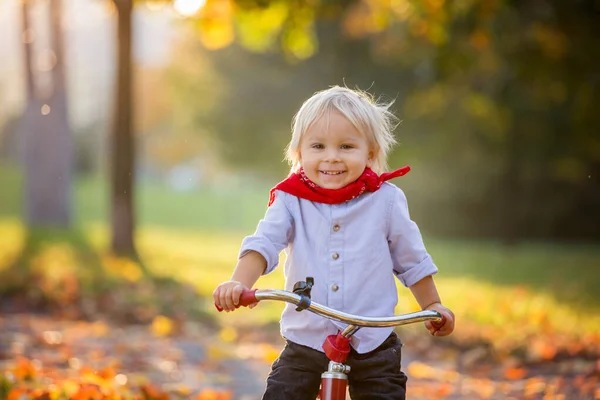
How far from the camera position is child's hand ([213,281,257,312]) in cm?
255

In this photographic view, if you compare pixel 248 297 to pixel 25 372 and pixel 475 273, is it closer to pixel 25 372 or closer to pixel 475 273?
pixel 25 372

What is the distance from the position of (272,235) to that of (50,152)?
13413mm

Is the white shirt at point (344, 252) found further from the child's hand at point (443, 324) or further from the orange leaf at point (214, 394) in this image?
the orange leaf at point (214, 394)

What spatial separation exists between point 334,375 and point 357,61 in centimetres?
2004

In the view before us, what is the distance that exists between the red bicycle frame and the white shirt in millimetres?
203

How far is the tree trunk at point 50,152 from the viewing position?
50.4ft

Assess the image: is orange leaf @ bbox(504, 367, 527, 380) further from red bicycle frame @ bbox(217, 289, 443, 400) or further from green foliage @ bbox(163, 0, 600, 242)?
green foliage @ bbox(163, 0, 600, 242)

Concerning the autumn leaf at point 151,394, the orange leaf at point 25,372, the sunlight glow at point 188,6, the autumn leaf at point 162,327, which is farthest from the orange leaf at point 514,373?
the sunlight glow at point 188,6

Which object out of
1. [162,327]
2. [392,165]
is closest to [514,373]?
[162,327]

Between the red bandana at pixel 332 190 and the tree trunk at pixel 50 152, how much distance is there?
512 inches

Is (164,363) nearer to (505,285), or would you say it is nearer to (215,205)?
(505,285)

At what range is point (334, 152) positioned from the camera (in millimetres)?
2924

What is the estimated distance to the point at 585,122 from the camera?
14.0m

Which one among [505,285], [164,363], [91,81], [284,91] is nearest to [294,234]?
[164,363]
